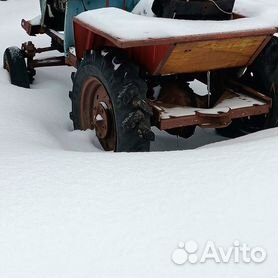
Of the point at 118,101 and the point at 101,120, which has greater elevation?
the point at 118,101

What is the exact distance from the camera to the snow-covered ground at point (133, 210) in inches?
71.2

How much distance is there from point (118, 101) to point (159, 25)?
495 millimetres

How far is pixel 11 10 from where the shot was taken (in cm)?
936

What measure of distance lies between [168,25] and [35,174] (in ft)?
4.06

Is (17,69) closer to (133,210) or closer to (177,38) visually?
(177,38)

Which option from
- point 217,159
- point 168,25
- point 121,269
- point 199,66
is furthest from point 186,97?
point 121,269

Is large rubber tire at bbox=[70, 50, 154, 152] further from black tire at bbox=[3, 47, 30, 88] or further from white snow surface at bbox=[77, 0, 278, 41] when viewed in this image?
black tire at bbox=[3, 47, 30, 88]

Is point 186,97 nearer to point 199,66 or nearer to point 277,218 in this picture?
point 199,66

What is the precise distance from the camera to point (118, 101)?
327 cm

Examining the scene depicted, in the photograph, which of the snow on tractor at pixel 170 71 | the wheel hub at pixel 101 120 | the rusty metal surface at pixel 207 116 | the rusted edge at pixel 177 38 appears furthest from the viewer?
the wheel hub at pixel 101 120

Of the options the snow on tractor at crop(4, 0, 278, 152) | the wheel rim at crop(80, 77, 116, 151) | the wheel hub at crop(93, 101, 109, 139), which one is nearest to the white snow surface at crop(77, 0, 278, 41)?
the snow on tractor at crop(4, 0, 278, 152)
